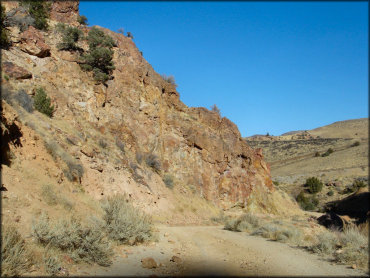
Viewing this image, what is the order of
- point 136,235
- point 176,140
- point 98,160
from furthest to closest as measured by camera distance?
point 176,140 → point 98,160 → point 136,235

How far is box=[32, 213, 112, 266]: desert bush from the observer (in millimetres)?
6141

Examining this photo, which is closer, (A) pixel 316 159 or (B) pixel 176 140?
(B) pixel 176 140

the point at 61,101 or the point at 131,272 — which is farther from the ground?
the point at 61,101

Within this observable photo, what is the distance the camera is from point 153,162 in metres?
22.4

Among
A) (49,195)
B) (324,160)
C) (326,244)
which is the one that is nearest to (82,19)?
(49,195)

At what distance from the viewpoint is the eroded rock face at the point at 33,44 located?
1911cm

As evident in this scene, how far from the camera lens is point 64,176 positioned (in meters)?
12.1

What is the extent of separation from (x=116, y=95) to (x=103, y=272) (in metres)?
18.1

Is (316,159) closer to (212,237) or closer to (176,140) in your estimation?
(176,140)

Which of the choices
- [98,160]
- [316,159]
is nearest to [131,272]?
[98,160]

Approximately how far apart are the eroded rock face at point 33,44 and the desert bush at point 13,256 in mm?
17329

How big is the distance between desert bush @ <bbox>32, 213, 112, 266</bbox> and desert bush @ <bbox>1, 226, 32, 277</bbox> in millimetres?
713

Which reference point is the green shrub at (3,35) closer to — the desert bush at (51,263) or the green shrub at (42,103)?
the green shrub at (42,103)

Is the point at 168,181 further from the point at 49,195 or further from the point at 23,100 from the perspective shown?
the point at 49,195
